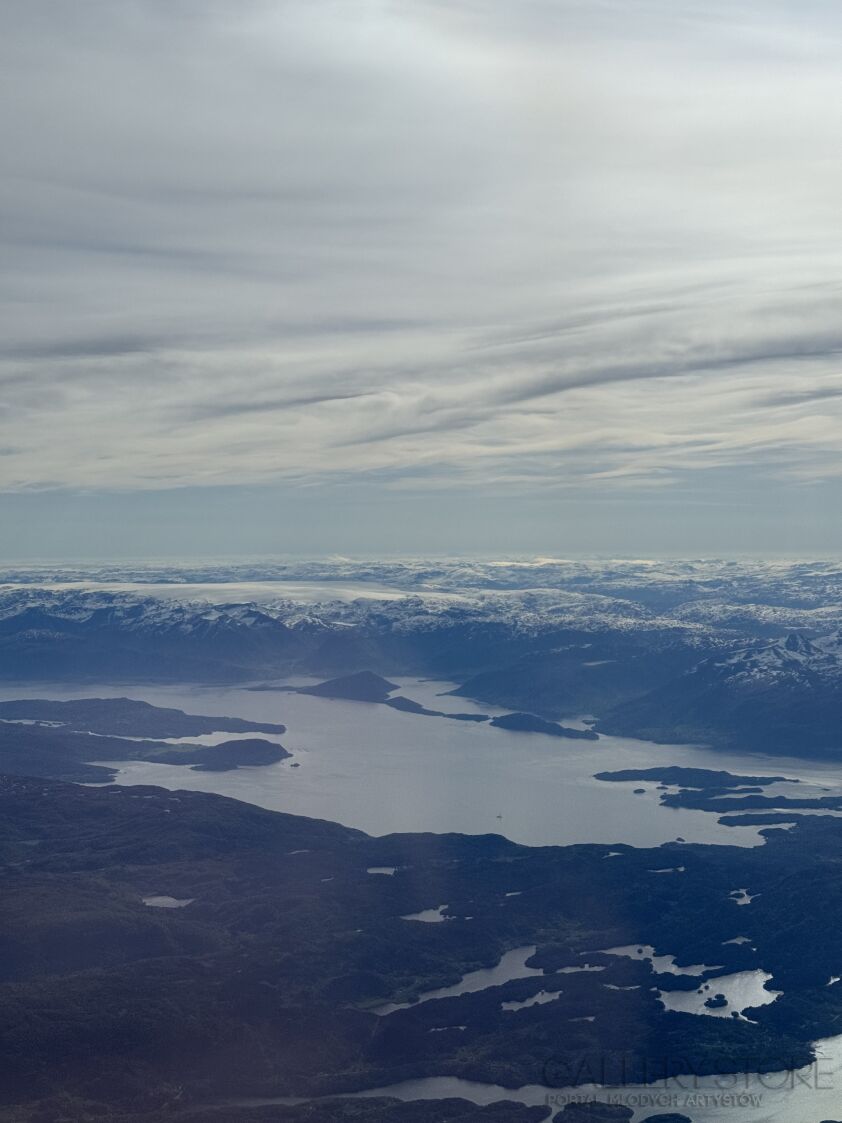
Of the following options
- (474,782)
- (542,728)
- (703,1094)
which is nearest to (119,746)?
(474,782)

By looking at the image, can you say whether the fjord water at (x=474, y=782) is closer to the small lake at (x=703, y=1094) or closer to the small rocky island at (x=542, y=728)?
the small rocky island at (x=542, y=728)

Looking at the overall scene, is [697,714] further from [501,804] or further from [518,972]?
[518,972]

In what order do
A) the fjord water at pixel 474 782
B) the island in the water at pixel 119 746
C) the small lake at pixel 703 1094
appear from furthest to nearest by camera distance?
the island in the water at pixel 119 746, the fjord water at pixel 474 782, the small lake at pixel 703 1094

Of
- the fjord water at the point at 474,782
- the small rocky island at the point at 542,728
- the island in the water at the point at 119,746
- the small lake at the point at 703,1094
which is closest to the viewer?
the small lake at the point at 703,1094

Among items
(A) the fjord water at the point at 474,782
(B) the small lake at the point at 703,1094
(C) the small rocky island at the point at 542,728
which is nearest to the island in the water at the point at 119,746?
(A) the fjord water at the point at 474,782

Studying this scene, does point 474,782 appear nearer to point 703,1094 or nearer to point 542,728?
point 542,728

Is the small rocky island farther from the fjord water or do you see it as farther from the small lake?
the small lake

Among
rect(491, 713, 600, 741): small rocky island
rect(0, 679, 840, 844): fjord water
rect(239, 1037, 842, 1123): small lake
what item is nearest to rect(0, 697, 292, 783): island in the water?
rect(0, 679, 840, 844): fjord water

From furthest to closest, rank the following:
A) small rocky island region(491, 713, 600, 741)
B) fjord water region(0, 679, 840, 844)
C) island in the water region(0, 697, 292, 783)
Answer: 1. small rocky island region(491, 713, 600, 741)
2. island in the water region(0, 697, 292, 783)
3. fjord water region(0, 679, 840, 844)

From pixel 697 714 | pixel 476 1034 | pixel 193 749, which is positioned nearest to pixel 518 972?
pixel 476 1034
